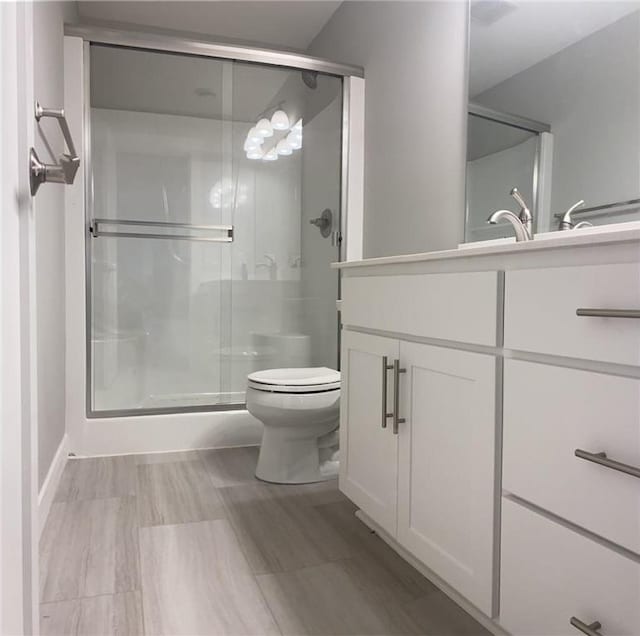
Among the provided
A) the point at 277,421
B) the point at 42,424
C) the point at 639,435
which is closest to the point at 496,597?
the point at 639,435

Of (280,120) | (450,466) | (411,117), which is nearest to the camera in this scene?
(450,466)

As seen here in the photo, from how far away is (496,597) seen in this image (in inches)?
41.7

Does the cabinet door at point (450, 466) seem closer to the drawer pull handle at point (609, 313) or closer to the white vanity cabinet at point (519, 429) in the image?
the white vanity cabinet at point (519, 429)

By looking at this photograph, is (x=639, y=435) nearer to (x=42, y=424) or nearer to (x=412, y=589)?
(x=412, y=589)

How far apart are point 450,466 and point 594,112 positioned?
1.05 meters

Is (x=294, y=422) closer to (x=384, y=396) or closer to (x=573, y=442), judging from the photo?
(x=384, y=396)

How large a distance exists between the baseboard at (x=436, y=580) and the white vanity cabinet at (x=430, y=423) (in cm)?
4

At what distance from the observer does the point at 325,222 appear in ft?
9.91

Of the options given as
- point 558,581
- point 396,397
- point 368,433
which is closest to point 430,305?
point 396,397

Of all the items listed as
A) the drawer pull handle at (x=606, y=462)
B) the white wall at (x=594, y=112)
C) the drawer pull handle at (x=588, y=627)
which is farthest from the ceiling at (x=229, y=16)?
the drawer pull handle at (x=588, y=627)

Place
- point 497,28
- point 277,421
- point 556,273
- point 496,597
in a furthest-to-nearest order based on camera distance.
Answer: point 277,421 → point 497,28 → point 496,597 → point 556,273

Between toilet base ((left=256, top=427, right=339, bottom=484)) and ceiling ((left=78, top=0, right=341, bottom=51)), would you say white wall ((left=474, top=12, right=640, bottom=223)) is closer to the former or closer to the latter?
toilet base ((left=256, top=427, right=339, bottom=484))

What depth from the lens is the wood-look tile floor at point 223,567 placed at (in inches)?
48.4

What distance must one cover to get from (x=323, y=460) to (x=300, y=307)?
104 cm
